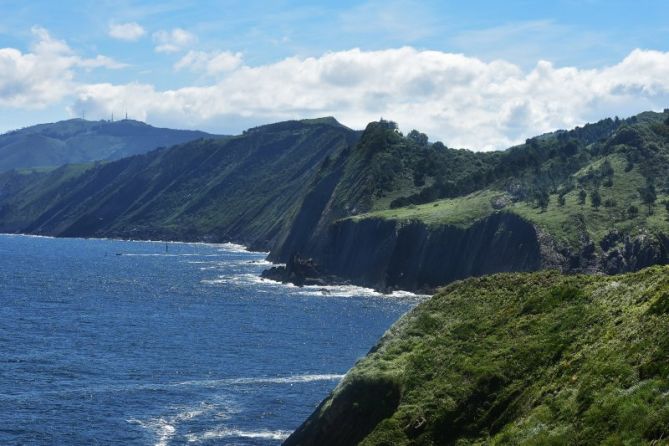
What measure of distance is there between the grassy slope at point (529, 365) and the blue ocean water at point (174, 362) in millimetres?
23165

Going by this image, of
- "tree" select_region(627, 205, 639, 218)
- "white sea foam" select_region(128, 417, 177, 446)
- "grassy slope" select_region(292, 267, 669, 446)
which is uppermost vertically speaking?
"tree" select_region(627, 205, 639, 218)

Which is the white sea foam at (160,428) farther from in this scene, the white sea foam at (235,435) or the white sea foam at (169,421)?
the white sea foam at (235,435)

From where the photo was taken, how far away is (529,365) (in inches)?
1853

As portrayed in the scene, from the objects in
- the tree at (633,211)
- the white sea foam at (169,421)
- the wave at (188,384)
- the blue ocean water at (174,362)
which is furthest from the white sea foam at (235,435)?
the tree at (633,211)

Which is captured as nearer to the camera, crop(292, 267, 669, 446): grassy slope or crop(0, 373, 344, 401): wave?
crop(292, 267, 669, 446): grassy slope

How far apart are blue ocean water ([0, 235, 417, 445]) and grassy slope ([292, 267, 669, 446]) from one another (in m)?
23.2

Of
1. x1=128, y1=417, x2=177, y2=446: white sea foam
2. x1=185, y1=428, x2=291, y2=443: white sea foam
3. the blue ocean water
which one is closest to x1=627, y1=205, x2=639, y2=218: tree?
the blue ocean water

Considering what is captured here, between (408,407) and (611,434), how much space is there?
49.0 feet

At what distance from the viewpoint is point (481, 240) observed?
641ft

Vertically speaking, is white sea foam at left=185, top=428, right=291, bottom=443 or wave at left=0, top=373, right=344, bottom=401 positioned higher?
wave at left=0, top=373, right=344, bottom=401

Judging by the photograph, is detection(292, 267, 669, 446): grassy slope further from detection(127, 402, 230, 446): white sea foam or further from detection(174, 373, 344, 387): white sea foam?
detection(174, 373, 344, 387): white sea foam

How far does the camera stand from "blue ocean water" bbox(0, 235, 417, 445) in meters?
76.3

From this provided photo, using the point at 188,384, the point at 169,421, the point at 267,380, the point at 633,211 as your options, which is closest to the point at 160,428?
the point at 169,421

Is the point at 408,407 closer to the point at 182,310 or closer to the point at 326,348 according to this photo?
the point at 326,348
